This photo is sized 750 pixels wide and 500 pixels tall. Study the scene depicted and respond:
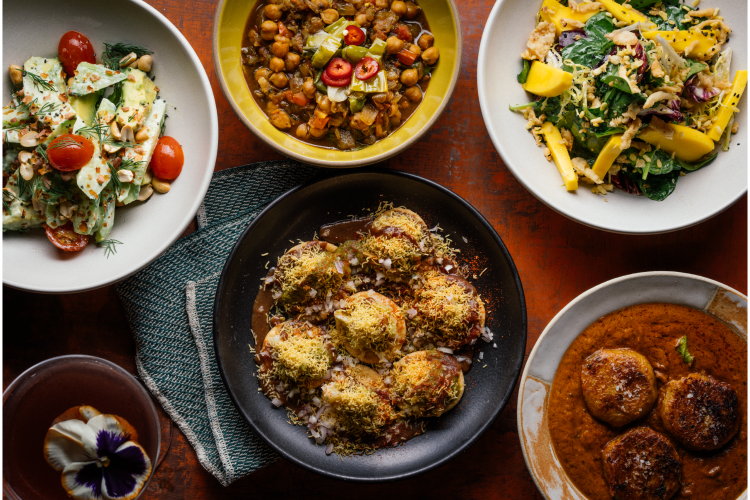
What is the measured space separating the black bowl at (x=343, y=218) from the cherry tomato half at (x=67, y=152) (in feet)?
3.12

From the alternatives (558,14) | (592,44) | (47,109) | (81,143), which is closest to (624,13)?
(592,44)

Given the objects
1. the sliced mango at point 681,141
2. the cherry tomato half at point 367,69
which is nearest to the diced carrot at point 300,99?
the cherry tomato half at point 367,69

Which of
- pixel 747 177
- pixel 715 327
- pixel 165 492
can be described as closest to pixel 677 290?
pixel 715 327

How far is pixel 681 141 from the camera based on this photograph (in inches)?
113

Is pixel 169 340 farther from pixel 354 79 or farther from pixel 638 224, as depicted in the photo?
pixel 638 224

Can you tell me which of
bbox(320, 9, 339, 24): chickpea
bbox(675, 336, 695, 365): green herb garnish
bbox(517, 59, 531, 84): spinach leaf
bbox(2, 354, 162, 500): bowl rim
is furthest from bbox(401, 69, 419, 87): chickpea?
bbox(2, 354, 162, 500): bowl rim

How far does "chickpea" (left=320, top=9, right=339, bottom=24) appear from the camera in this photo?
296cm

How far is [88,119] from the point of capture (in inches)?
112

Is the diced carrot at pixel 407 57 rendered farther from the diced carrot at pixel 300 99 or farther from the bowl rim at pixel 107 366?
the bowl rim at pixel 107 366

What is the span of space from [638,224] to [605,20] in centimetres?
124

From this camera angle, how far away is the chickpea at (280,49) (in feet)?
9.80

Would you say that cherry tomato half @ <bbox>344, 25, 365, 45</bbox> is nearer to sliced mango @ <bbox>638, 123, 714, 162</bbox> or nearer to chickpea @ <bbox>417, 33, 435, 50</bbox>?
chickpea @ <bbox>417, 33, 435, 50</bbox>

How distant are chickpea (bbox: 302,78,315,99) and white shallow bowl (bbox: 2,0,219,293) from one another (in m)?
0.55

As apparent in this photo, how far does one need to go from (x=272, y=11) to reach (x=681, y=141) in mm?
2550
